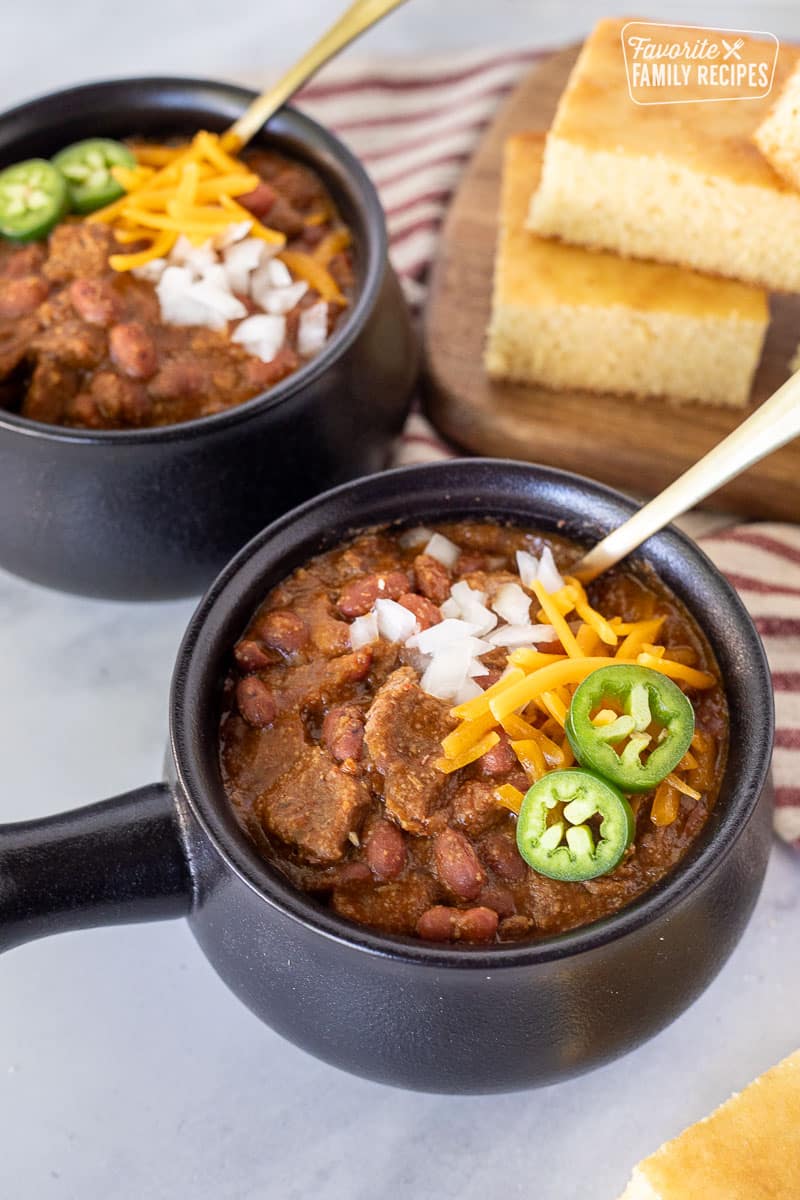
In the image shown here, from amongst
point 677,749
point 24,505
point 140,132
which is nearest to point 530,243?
point 140,132

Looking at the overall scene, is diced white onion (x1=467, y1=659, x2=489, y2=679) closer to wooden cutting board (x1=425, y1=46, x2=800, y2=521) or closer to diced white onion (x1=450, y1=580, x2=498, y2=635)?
diced white onion (x1=450, y1=580, x2=498, y2=635)

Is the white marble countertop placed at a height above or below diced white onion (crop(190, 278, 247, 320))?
below

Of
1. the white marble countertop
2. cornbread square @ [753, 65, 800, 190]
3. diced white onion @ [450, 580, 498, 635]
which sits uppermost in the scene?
cornbread square @ [753, 65, 800, 190]

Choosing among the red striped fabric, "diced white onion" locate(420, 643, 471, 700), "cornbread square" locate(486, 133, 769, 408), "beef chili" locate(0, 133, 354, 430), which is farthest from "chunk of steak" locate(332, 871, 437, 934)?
"cornbread square" locate(486, 133, 769, 408)

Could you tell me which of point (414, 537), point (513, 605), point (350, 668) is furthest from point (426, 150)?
point (350, 668)

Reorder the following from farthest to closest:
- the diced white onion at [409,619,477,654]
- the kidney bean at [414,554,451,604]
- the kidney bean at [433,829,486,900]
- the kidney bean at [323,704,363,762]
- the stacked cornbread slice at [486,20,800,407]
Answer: the stacked cornbread slice at [486,20,800,407] < the kidney bean at [414,554,451,604] < the diced white onion at [409,619,477,654] < the kidney bean at [323,704,363,762] < the kidney bean at [433,829,486,900]

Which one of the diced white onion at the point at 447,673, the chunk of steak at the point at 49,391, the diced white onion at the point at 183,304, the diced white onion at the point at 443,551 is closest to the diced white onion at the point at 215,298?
the diced white onion at the point at 183,304
